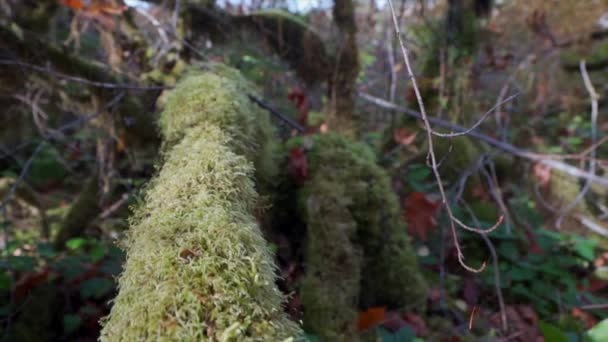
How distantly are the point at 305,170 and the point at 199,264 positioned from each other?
1.56 m

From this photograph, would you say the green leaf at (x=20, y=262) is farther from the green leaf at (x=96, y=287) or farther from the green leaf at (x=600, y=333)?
the green leaf at (x=600, y=333)

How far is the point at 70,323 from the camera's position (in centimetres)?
215

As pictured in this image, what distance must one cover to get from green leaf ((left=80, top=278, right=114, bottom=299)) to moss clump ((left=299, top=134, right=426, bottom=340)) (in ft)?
4.12

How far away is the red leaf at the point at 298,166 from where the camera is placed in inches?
91.5

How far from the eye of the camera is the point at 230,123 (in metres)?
1.54

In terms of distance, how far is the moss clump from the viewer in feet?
6.34

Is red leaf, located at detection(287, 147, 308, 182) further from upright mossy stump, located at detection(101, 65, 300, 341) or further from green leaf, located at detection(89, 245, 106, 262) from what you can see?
green leaf, located at detection(89, 245, 106, 262)

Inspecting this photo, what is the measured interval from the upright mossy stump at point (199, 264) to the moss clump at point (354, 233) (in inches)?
33.2

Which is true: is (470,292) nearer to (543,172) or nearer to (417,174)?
(417,174)

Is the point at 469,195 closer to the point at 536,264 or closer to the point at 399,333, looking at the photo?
the point at 536,264

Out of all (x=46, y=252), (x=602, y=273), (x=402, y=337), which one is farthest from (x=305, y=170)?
(x=602, y=273)

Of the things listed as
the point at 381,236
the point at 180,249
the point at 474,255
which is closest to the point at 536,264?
the point at 474,255

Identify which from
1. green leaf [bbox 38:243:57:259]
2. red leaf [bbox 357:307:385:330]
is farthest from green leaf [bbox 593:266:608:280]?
green leaf [bbox 38:243:57:259]

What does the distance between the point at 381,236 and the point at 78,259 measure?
2.03 meters
